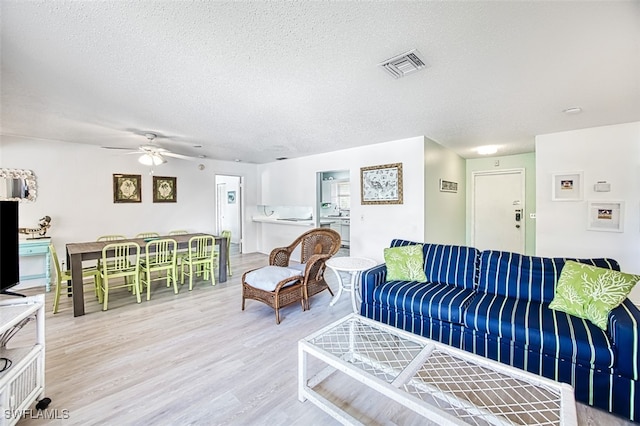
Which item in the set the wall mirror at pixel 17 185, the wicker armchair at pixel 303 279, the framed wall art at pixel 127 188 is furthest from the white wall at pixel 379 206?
the wall mirror at pixel 17 185

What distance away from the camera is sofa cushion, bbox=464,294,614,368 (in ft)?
5.49

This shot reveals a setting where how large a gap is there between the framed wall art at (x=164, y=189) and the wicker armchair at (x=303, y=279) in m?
3.20

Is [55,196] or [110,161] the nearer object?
[55,196]

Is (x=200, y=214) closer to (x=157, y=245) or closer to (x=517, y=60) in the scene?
(x=157, y=245)

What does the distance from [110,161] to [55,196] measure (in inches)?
38.2

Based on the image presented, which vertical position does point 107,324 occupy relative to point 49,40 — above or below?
below

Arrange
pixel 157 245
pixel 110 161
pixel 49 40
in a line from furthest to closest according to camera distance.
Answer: pixel 110 161 < pixel 157 245 < pixel 49 40

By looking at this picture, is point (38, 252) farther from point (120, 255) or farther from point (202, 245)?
point (202, 245)

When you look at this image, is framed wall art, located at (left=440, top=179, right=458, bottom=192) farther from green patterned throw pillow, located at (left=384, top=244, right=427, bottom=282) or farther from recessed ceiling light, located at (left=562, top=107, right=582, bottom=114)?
green patterned throw pillow, located at (left=384, top=244, right=427, bottom=282)

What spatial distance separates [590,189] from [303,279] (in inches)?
156

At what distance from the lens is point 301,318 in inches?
122

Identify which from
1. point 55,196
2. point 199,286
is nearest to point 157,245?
point 199,286

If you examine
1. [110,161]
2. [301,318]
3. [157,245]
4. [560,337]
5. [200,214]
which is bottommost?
[301,318]

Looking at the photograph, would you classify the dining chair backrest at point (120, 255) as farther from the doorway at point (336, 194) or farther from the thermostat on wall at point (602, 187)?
the thermostat on wall at point (602, 187)
